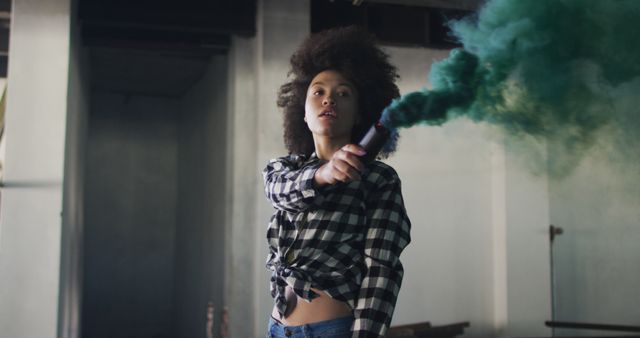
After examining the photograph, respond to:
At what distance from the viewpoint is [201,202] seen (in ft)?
25.8

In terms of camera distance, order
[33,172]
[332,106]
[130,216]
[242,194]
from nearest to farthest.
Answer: [332,106]
[33,172]
[242,194]
[130,216]

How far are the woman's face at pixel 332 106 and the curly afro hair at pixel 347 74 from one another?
4 cm

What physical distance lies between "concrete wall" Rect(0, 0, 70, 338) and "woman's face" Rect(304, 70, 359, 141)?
3.30 m

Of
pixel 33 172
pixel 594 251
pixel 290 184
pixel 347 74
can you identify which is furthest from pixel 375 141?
pixel 594 251

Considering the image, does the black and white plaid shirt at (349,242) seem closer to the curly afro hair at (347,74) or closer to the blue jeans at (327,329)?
the blue jeans at (327,329)

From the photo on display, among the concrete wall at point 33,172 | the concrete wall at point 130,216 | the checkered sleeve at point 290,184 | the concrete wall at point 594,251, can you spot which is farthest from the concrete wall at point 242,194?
the concrete wall at point 130,216

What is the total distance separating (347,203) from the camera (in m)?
1.73

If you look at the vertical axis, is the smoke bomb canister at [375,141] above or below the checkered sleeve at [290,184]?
above

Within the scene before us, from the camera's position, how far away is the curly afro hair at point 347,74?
2031 millimetres

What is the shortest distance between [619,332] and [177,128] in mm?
7359

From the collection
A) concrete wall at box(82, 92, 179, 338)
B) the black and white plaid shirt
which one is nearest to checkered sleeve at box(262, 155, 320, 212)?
the black and white plaid shirt

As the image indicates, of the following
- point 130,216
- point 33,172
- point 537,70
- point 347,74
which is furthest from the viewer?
point 130,216

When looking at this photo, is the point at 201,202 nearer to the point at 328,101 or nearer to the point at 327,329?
the point at 328,101

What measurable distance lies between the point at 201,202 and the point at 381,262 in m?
6.41
